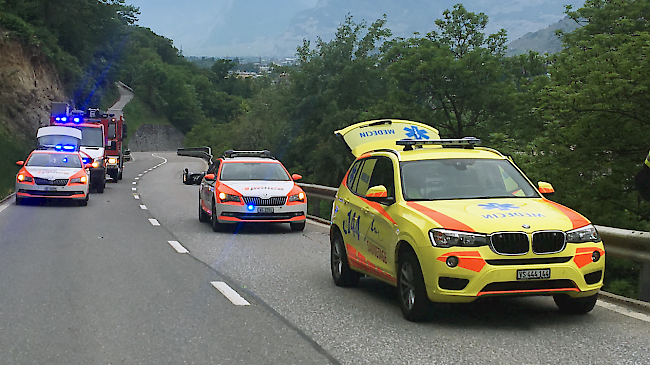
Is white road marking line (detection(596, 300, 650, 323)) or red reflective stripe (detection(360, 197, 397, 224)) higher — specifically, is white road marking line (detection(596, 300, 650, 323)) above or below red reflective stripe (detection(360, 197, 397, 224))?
below

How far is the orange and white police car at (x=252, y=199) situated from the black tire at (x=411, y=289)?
27.7 feet

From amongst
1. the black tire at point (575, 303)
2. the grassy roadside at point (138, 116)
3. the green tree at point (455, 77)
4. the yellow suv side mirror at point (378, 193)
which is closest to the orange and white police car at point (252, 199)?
the yellow suv side mirror at point (378, 193)

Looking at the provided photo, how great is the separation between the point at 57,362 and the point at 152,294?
2.97 metres

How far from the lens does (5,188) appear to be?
27219 mm

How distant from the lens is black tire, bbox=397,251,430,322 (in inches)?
275

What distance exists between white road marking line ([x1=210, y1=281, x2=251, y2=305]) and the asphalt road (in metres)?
0.09

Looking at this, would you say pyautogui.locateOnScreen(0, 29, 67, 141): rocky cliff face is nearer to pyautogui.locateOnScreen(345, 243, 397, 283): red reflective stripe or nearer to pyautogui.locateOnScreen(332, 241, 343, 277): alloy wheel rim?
pyautogui.locateOnScreen(332, 241, 343, 277): alloy wheel rim

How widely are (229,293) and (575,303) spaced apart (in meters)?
3.53

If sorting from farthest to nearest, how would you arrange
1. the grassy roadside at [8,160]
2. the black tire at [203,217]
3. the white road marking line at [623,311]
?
the grassy roadside at [8,160]
the black tire at [203,217]
the white road marking line at [623,311]

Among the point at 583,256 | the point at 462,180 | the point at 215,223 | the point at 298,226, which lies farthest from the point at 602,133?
the point at 583,256

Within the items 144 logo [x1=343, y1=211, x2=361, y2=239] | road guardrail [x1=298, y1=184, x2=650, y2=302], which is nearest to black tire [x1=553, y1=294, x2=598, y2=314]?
road guardrail [x1=298, y1=184, x2=650, y2=302]

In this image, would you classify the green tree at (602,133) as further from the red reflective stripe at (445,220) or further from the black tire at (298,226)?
the red reflective stripe at (445,220)

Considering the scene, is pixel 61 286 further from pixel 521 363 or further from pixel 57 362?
pixel 521 363

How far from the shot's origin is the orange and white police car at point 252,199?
51.4 ft
